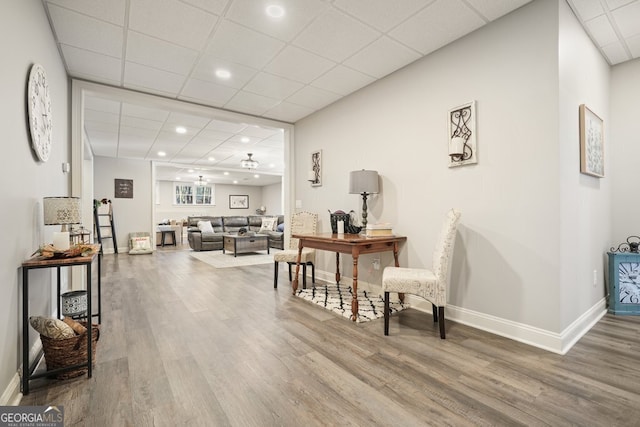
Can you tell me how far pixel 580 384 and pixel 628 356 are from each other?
664 mm

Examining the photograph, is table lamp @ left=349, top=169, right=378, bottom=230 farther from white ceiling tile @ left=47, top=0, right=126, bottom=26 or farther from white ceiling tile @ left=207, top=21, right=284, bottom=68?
white ceiling tile @ left=47, top=0, right=126, bottom=26

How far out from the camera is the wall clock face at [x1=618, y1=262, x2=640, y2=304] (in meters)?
2.80

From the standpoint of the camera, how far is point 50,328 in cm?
173

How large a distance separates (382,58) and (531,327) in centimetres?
266

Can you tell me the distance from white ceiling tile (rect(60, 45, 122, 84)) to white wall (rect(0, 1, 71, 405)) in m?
0.50

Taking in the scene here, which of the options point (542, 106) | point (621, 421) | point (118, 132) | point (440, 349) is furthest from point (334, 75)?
point (118, 132)

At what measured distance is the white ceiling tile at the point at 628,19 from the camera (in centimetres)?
222

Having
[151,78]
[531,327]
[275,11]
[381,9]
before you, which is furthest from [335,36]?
[531,327]

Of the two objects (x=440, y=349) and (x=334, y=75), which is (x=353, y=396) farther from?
(x=334, y=75)

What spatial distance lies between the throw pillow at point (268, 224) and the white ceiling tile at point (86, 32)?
6.60 m

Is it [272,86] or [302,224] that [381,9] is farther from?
[302,224]

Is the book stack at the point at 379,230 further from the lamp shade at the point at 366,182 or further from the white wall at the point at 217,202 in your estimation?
the white wall at the point at 217,202

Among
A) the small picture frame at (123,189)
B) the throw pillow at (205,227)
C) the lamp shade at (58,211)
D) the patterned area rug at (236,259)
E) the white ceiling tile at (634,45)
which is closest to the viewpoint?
the lamp shade at (58,211)

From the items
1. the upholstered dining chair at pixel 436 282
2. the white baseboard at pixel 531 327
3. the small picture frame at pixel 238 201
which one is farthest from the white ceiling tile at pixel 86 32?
the small picture frame at pixel 238 201
